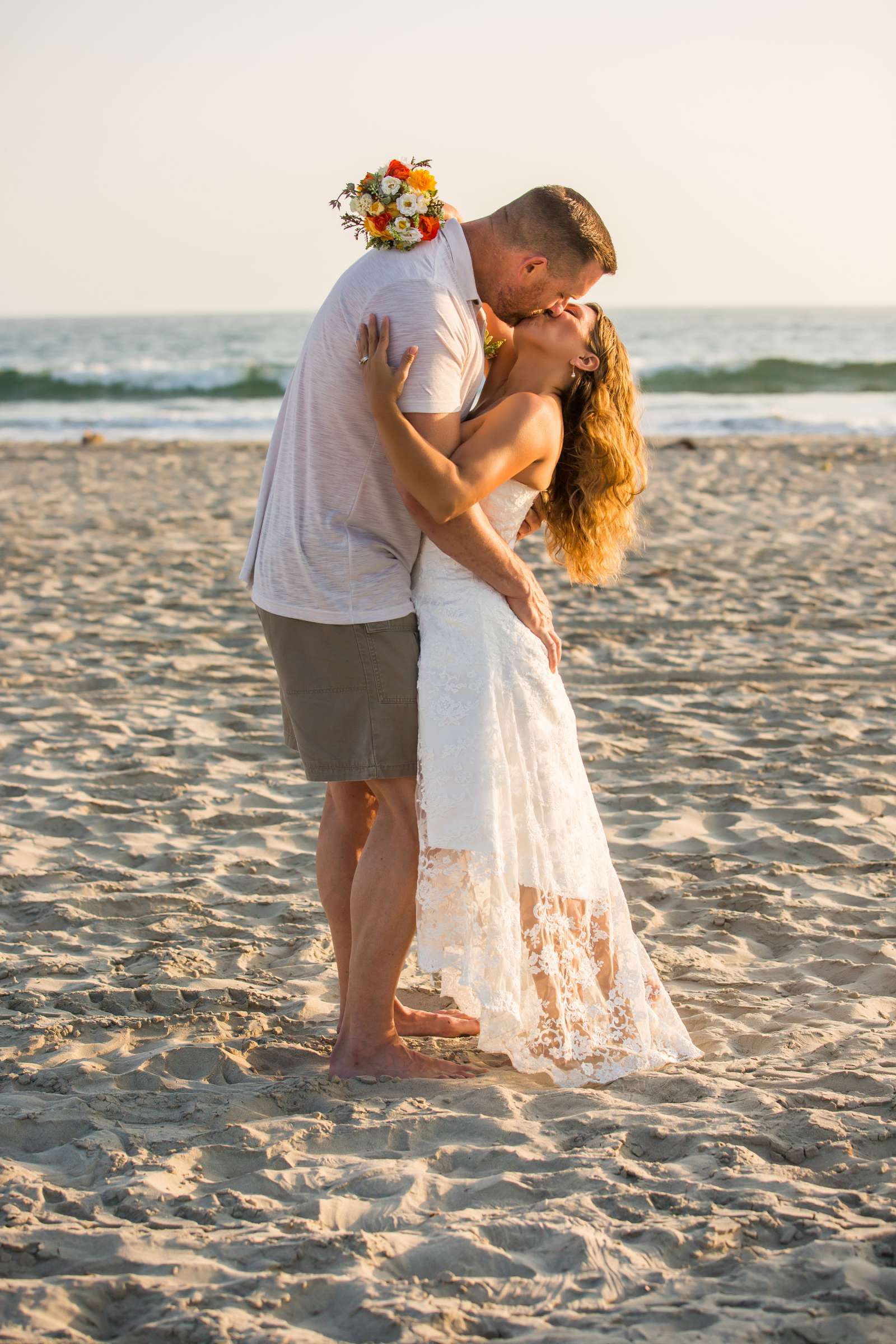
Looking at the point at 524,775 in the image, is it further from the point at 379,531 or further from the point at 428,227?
the point at 428,227

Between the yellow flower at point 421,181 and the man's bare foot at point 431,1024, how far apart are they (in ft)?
6.17

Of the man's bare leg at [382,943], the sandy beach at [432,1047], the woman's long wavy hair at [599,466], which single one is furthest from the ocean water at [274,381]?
the man's bare leg at [382,943]

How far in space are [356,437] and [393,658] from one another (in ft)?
1.52

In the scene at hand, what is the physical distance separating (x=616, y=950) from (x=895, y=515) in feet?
26.7

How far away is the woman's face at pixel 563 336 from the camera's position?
2771mm

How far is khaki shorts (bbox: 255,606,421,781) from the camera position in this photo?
105 inches

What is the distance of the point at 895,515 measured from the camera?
33.3 ft

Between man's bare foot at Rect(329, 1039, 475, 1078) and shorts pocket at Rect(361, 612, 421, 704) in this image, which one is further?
man's bare foot at Rect(329, 1039, 475, 1078)

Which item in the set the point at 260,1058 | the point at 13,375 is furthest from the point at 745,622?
the point at 13,375

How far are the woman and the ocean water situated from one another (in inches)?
576

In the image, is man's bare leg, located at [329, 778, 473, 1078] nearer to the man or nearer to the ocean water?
the man

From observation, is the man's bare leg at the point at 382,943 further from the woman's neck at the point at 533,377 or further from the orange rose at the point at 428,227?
the orange rose at the point at 428,227

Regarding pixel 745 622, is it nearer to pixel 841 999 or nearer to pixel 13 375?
pixel 841 999

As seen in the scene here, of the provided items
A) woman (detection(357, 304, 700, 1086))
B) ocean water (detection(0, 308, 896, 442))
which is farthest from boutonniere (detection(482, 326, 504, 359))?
ocean water (detection(0, 308, 896, 442))
